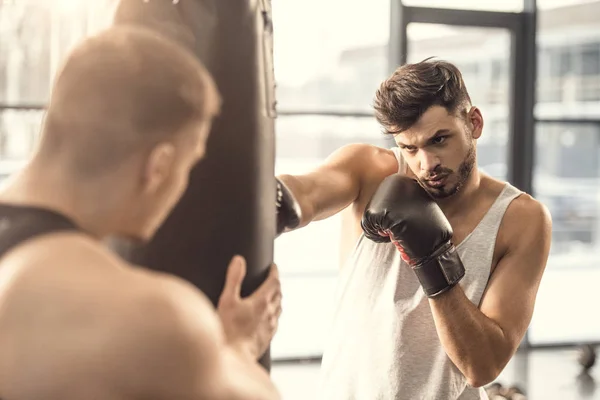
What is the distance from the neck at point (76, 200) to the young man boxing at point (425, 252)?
691 mm

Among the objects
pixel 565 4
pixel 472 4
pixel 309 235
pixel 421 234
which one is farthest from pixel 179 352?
pixel 565 4

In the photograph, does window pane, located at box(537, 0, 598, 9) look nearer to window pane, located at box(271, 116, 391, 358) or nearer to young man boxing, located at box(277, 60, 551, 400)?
window pane, located at box(271, 116, 391, 358)

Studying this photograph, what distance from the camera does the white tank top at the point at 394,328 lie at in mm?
1524

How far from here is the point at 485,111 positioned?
4.54 m

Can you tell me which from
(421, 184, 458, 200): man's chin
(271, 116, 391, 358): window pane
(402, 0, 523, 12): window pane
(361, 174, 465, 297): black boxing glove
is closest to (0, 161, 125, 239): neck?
(361, 174, 465, 297): black boxing glove

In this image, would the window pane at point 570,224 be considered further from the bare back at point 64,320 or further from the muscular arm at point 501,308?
the bare back at point 64,320

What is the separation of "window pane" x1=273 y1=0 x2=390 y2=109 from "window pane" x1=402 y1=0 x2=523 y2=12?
194 mm

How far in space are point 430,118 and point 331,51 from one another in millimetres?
2827

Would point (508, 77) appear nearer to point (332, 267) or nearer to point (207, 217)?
point (332, 267)

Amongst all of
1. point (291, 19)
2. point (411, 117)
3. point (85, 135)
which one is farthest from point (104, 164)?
point (291, 19)

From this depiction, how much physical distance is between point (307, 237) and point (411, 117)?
281 cm

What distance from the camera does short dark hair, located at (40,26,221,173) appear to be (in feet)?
2.19

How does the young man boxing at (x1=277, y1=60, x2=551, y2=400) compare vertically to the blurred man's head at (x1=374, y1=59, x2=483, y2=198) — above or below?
below

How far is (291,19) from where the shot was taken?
396cm
